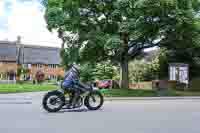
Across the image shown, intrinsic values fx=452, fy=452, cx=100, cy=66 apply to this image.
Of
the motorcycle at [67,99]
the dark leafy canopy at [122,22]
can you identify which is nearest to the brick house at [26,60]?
the dark leafy canopy at [122,22]

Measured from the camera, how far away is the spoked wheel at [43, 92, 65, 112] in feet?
58.2

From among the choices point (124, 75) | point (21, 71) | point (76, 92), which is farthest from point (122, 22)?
point (21, 71)

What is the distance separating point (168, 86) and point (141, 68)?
16674 millimetres

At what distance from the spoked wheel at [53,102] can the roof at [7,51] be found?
101m

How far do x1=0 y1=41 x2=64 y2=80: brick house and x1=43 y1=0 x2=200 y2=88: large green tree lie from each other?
250ft

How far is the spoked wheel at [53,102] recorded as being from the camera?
1773cm

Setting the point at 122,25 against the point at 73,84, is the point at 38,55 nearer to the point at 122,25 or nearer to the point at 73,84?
the point at 122,25

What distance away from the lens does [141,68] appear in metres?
59.3

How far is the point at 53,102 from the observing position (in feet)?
58.4

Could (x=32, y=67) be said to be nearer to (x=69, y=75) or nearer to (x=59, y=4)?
(x=59, y=4)

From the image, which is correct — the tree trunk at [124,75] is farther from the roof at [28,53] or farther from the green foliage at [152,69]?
the roof at [28,53]

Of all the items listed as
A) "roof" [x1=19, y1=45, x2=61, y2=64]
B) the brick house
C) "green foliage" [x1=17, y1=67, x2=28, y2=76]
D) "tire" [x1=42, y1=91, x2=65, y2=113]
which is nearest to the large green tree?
"tire" [x1=42, y1=91, x2=65, y2=113]

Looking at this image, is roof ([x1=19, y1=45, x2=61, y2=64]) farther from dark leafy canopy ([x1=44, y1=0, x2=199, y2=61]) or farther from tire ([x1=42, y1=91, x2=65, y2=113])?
tire ([x1=42, y1=91, x2=65, y2=113])

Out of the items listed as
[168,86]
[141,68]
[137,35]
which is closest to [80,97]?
[137,35]
